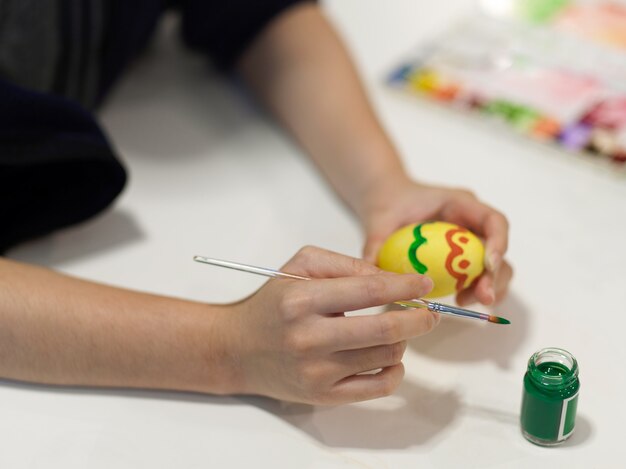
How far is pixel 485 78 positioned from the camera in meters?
1.12

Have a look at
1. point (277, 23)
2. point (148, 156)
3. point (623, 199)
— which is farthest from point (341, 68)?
point (623, 199)

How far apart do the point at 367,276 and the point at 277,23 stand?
516 mm

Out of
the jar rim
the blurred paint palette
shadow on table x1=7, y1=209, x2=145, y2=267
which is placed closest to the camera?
the jar rim

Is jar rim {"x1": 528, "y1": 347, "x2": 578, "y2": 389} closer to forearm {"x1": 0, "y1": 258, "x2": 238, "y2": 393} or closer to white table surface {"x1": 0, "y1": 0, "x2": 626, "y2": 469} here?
white table surface {"x1": 0, "y1": 0, "x2": 626, "y2": 469}

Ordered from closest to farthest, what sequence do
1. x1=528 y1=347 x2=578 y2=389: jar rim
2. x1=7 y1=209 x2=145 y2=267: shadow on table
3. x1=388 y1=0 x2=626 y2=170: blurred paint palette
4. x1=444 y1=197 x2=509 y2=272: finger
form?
x1=528 y1=347 x2=578 y2=389: jar rim, x1=444 y1=197 x2=509 y2=272: finger, x1=7 y1=209 x2=145 y2=267: shadow on table, x1=388 y1=0 x2=626 y2=170: blurred paint palette

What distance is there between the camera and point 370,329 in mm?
649

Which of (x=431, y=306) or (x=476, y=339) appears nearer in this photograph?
(x=431, y=306)

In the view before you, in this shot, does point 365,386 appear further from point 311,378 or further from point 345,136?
point 345,136

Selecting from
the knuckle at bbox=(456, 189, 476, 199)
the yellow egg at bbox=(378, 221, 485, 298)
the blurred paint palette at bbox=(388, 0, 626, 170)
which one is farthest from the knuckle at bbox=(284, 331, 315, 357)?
the blurred paint palette at bbox=(388, 0, 626, 170)

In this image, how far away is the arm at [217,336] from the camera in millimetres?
661

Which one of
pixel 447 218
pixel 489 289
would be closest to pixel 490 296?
pixel 489 289

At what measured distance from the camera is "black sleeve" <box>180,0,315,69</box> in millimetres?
1064

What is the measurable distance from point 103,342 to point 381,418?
9.5 inches

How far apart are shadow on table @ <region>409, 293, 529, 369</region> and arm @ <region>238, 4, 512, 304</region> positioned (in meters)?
0.03
